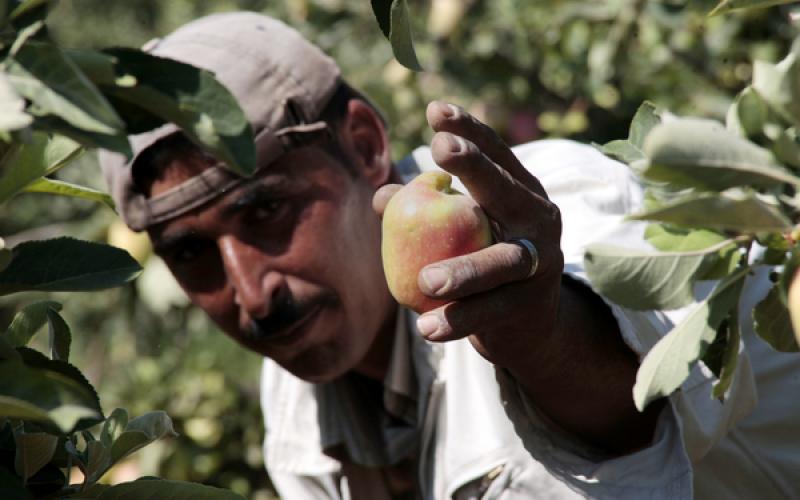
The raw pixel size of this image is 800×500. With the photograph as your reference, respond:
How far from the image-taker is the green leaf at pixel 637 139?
1039 mm

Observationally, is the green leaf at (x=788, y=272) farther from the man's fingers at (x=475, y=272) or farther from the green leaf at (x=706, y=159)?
the man's fingers at (x=475, y=272)

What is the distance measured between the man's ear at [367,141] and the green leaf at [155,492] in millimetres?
848

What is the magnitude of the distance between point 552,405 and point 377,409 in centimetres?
67

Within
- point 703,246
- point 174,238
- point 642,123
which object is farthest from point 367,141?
point 703,246

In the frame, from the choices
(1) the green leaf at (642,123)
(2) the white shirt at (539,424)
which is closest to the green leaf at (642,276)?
(1) the green leaf at (642,123)

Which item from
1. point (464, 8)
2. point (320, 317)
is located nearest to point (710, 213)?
point (320, 317)

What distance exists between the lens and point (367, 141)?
185cm

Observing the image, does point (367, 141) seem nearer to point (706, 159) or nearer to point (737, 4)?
point (737, 4)

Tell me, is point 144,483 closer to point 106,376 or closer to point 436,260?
point 436,260

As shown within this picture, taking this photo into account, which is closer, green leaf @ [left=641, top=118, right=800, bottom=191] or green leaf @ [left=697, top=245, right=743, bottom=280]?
green leaf @ [left=641, top=118, right=800, bottom=191]

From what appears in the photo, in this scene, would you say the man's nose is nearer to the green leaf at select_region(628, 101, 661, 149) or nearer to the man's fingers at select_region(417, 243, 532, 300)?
the man's fingers at select_region(417, 243, 532, 300)

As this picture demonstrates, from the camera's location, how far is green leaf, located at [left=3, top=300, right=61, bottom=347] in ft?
3.48

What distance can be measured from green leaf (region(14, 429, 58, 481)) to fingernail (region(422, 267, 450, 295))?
30 centimetres

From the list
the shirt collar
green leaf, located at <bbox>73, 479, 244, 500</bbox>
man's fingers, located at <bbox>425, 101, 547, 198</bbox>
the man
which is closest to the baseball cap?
the man
